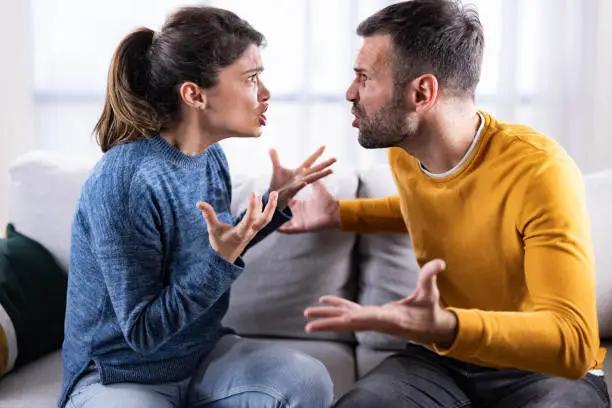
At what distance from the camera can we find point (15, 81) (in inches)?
112

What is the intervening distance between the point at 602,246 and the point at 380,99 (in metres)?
0.73

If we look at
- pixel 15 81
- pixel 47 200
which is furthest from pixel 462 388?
pixel 15 81

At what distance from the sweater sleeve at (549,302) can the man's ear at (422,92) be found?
26cm

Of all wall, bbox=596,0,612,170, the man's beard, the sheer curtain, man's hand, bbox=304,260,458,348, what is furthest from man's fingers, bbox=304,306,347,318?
wall, bbox=596,0,612,170

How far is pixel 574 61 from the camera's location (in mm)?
2719

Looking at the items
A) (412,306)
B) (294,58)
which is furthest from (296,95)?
(412,306)

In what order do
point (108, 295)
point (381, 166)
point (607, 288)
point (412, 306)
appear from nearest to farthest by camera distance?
point (412, 306), point (108, 295), point (607, 288), point (381, 166)

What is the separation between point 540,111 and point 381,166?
95cm

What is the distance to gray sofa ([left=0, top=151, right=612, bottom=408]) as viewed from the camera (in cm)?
193

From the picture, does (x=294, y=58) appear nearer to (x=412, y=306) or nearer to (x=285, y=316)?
(x=285, y=316)

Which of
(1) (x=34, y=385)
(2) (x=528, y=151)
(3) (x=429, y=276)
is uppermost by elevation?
(2) (x=528, y=151)

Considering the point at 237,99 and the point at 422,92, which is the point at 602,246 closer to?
the point at 422,92

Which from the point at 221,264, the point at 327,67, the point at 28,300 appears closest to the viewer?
the point at 221,264

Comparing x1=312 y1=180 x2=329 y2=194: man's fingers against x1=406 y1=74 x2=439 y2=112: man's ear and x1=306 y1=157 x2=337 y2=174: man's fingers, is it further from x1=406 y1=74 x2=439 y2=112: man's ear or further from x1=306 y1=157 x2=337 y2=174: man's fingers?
x1=406 y1=74 x2=439 y2=112: man's ear
